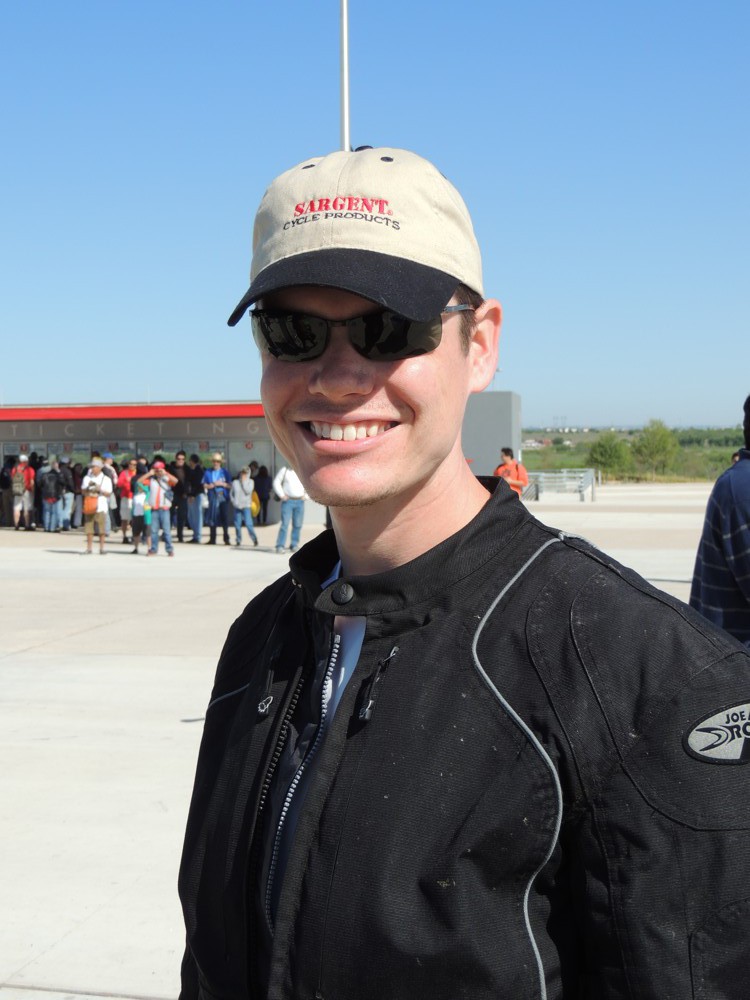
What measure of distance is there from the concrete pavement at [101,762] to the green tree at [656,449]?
5129 cm

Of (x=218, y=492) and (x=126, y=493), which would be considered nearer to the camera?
(x=218, y=492)

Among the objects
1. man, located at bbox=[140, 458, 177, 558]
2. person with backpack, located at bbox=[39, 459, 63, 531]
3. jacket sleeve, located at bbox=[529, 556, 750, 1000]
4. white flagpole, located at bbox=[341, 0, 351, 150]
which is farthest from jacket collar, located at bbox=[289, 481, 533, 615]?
person with backpack, located at bbox=[39, 459, 63, 531]

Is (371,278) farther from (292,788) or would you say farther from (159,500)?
(159,500)

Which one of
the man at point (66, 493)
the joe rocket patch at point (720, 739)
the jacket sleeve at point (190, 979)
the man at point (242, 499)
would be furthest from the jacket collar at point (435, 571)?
the man at point (66, 493)

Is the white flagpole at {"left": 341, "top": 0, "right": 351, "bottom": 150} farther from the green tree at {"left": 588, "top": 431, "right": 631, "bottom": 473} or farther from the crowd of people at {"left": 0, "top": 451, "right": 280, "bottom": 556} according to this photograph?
the green tree at {"left": 588, "top": 431, "right": 631, "bottom": 473}

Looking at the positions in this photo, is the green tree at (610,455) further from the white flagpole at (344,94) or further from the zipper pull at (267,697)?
the zipper pull at (267,697)

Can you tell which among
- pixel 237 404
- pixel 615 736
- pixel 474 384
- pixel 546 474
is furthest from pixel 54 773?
pixel 546 474

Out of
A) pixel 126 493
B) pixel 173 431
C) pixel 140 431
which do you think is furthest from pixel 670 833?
pixel 140 431

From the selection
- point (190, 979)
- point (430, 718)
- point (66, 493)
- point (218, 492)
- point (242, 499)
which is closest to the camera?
point (430, 718)

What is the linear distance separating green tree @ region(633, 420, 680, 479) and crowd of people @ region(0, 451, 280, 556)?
45.1 metres

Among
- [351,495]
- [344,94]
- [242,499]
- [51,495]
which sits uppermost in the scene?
[344,94]

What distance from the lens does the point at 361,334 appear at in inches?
60.9

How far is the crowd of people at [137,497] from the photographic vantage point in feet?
57.7

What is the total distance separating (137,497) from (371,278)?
16449 mm
